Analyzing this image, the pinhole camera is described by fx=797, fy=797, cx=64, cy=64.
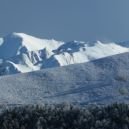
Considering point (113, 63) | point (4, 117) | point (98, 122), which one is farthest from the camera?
point (113, 63)

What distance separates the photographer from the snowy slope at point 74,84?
8069 centimetres

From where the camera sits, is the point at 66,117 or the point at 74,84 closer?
the point at 66,117

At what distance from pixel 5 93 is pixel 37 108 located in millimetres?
41302

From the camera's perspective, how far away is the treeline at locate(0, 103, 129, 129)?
43.6 metres

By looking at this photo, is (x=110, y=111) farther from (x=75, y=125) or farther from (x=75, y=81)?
(x=75, y=81)

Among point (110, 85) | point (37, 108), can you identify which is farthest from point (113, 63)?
point (37, 108)

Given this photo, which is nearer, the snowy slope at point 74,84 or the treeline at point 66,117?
the treeline at point 66,117

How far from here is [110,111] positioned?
45812 mm

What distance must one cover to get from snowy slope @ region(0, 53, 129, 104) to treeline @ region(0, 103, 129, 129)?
25.6m

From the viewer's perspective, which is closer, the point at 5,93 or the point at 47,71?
the point at 5,93

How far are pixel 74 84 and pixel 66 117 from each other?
158 ft

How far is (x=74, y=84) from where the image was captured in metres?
93.9

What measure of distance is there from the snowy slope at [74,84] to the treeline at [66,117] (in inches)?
1008

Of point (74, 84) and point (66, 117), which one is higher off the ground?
point (74, 84)
